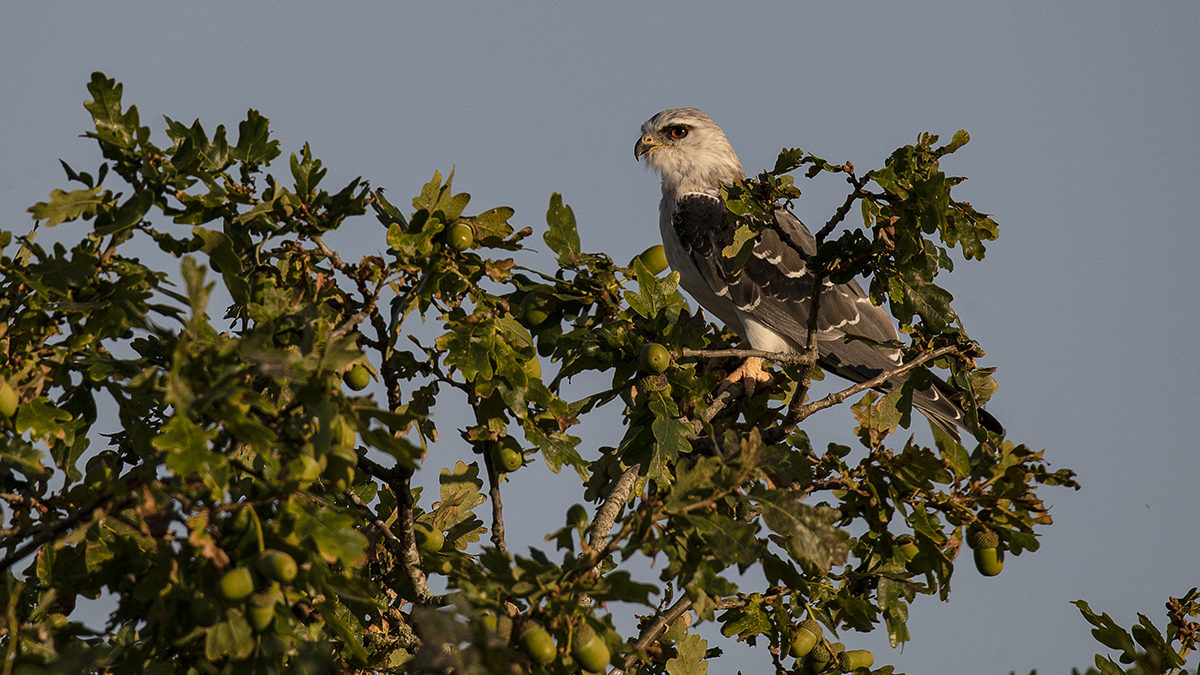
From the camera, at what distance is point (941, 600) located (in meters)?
4.16

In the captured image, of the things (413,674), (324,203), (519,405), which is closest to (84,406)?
(324,203)

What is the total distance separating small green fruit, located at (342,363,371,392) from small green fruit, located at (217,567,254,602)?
1295mm

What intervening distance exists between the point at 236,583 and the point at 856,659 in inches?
125

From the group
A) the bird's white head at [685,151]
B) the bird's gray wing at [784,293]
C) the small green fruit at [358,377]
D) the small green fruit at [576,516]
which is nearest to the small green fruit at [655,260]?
the small green fruit at [358,377]

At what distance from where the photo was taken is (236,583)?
2715 millimetres

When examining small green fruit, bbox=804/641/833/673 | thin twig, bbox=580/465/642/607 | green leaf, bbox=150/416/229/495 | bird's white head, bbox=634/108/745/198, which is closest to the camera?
green leaf, bbox=150/416/229/495

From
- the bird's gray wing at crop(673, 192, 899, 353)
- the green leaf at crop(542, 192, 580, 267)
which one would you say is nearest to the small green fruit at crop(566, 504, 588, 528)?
the green leaf at crop(542, 192, 580, 267)

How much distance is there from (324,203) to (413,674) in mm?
1806

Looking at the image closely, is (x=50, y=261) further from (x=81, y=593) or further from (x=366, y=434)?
(x=366, y=434)

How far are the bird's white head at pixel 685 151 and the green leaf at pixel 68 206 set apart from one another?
6.58 m

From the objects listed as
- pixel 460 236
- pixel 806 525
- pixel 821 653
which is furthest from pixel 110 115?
pixel 821 653

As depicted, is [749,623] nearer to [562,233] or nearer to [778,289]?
[562,233]

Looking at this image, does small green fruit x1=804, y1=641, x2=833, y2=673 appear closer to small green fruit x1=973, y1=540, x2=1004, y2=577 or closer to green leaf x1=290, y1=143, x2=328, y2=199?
small green fruit x1=973, y1=540, x2=1004, y2=577

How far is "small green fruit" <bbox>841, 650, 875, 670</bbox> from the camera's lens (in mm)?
4879
